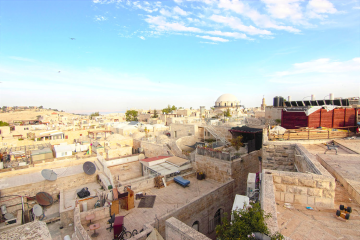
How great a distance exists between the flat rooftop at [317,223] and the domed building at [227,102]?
217 ft

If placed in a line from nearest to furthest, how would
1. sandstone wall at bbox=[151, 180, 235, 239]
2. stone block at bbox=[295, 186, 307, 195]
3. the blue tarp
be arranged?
stone block at bbox=[295, 186, 307, 195]
sandstone wall at bbox=[151, 180, 235, 239]
the blue tarp

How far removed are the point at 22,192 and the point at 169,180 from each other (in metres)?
A: 10.0

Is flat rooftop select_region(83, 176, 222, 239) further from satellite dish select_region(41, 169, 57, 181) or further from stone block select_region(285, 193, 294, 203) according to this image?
satellite dish select_region(41, 169, 57, 181)

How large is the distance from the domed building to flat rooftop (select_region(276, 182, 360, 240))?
6625 cm

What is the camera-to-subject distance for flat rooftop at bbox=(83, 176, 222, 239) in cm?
754

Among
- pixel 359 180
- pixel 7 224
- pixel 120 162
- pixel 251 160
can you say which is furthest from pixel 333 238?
pixel 120 162

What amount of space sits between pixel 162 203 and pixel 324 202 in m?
7.29

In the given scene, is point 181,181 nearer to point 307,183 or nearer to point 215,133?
point 307,183

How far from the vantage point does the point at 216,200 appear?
996 centimetres

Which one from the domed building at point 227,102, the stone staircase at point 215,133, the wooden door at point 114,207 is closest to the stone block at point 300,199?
the wooden door at point 114,207

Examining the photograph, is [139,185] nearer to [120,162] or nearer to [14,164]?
[120,162]

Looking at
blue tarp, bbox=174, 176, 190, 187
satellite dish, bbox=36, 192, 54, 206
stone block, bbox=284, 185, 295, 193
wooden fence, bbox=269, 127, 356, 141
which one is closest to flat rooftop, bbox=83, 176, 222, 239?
blue tarp, bbox=174, 176, 190, 187

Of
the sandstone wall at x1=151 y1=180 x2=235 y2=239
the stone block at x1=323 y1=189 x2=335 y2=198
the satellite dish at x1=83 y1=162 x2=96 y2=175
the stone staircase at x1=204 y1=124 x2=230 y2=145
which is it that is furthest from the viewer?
the stone staircase at x1=204 y1=124 x2=230 y2=145

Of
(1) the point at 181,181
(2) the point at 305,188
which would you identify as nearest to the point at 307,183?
(2) the point at 305,188
